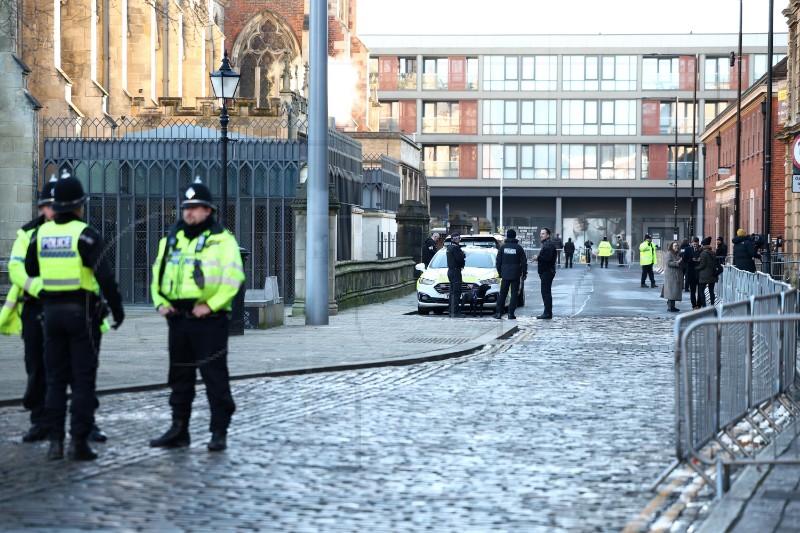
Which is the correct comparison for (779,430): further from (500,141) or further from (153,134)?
(500,141)

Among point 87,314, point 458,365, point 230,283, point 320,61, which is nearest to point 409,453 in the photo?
point 230,283

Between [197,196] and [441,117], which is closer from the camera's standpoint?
[197,196]

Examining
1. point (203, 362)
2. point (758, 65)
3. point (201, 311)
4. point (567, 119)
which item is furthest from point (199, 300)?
point (758, 65)

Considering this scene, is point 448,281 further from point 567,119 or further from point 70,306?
point 567,119

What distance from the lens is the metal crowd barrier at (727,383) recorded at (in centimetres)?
775

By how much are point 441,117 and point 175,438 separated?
80.0 meters

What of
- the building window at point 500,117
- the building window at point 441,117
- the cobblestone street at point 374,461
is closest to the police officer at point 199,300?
the cobblestone street at point 374,461

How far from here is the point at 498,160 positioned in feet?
285

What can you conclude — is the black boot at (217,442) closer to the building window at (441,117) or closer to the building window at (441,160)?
the building window at (441,160)

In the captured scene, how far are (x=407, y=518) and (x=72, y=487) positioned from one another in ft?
6.52

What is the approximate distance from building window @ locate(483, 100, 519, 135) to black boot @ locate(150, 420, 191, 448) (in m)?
78.7

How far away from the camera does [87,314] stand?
29.1 feet

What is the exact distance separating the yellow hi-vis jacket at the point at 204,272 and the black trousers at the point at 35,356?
1.11m

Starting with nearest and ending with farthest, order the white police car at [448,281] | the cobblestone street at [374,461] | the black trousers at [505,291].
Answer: the cobblestone street at [374,461], the black trousers at [505,291], the white police car at [448,281]
